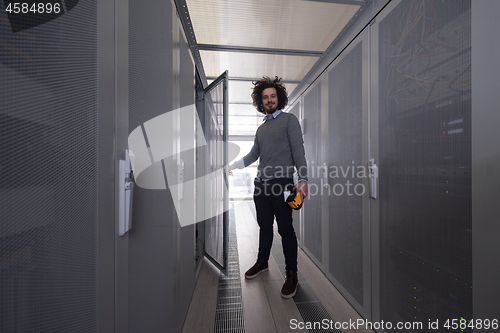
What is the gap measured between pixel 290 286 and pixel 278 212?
594mm

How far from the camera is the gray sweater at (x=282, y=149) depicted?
5.72 feet

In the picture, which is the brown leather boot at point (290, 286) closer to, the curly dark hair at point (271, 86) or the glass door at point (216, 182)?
the glass door at point (216, 182)

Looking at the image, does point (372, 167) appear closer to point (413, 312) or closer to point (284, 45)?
point (413, 312)

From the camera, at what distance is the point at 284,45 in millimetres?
1895

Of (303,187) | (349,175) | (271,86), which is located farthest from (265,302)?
(271,86)

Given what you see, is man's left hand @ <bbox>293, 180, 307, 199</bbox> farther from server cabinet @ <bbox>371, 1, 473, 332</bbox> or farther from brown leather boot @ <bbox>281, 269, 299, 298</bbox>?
brown leather boot @ <bbox>281, 269, 299, 298</bbox>

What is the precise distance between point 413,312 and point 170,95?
1688 millimetres

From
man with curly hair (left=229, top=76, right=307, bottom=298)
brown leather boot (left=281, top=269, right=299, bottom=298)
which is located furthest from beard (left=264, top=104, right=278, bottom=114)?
brown leather boot (left=281, top=269, right=299, bottom=298)

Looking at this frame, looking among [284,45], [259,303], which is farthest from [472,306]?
[284,45]

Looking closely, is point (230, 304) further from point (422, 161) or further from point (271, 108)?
point (271, 108)

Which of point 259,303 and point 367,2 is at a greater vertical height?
point 367,2

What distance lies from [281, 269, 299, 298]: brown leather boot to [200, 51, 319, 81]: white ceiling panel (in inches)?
80.4

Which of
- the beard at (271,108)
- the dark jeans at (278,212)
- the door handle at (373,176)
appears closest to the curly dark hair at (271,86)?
the beard at (271,108)

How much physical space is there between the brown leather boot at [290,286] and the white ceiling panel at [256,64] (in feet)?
6.70
